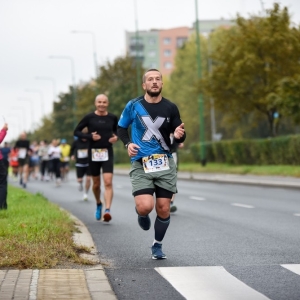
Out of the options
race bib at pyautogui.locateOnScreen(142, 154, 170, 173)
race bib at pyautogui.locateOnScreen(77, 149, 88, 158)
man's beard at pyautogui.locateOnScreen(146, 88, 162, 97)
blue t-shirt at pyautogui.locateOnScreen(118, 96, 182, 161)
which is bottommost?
race bib at pyautogui.locateOnScreen(77, 149, 88, 158)

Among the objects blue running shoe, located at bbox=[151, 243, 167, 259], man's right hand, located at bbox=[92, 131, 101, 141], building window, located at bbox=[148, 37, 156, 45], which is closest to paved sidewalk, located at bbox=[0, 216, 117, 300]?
blue running shoe, located at bbox=[151, 243, 167, 259]

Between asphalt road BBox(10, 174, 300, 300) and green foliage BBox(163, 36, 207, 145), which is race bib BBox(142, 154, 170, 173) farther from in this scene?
green foliage BBox(163, 36, 207, 145)

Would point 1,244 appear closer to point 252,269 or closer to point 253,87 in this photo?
point 252,269

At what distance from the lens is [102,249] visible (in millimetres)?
10367

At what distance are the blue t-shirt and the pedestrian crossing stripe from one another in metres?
1.31

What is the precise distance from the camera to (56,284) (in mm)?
7199

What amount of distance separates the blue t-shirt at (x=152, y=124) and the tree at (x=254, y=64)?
27.5 metres

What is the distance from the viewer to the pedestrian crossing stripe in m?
6.88

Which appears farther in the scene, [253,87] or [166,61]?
[166,61]

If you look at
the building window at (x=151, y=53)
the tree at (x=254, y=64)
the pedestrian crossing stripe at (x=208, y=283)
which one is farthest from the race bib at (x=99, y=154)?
the building window at (x=151, y=53)

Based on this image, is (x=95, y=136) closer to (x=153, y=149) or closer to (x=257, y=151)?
(x=153, y=149)

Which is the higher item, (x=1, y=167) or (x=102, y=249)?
(x=1, y=167)

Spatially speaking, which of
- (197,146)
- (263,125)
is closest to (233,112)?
(197,146)

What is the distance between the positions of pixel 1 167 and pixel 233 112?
29.7m
